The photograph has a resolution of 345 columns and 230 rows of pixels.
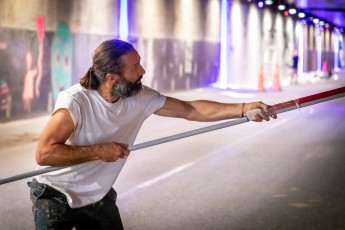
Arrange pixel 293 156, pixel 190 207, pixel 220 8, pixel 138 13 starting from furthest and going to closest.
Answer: pixel 220 8 → pixel 138 13 → pixel 293 156 → pixel 190 207

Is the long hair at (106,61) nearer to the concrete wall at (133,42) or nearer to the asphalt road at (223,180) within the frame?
the asphalt road at (223,180)

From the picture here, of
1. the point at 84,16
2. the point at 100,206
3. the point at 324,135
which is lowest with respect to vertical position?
the point at 324,135

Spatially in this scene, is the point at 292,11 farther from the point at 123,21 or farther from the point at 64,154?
the point at 64,154

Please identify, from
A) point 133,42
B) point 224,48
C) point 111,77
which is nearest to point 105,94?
point 111,77

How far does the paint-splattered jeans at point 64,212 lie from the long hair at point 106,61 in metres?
0.59

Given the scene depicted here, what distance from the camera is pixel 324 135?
1240 centimetres

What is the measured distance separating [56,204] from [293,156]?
6793 mm

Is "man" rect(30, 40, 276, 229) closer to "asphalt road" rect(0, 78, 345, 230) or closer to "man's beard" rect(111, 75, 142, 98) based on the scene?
"man's beard" rect(111, 75, 142, 98)

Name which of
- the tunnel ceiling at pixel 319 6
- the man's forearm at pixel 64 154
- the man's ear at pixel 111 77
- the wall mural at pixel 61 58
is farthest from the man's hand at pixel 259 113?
the tunnel ceiling at pixel 319 6

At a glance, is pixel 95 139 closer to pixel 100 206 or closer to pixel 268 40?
pixel 100 206

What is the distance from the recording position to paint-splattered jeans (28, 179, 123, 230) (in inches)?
131

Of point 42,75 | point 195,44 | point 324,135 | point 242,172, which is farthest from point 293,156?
point 195,44

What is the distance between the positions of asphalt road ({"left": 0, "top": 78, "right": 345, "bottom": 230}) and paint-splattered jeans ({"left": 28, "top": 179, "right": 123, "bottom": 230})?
208 centimetres

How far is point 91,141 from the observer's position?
338 centimetres
